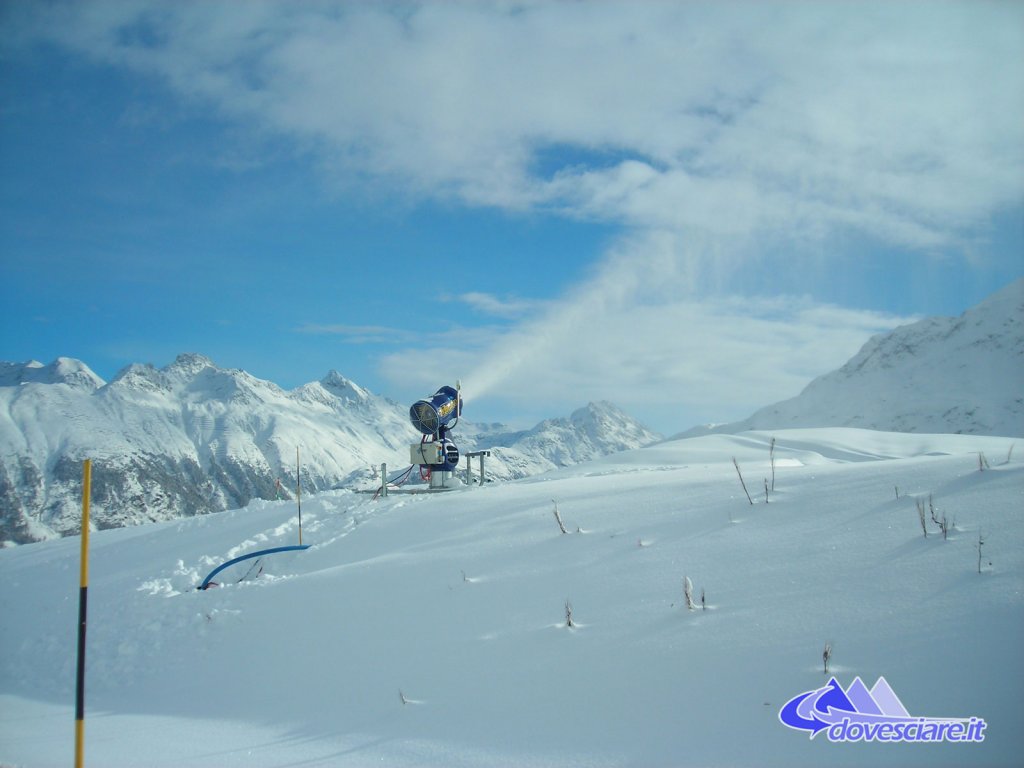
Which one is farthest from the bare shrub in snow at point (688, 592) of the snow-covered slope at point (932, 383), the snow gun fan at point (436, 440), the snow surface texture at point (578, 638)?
the snow-covered slope at point (932, 383)

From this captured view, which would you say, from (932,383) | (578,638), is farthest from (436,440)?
(932,383)

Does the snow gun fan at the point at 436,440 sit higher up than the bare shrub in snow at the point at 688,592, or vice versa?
the snow gun fan at the point at 436,440

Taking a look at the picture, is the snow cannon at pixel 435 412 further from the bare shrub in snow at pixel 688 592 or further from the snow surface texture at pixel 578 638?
the bare shrub in snow at pixel 688 592

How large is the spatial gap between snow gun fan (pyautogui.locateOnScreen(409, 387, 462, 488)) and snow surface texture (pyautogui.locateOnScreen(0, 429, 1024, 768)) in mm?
5961

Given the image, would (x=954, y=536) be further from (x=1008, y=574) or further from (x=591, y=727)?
(x=591, y=727)

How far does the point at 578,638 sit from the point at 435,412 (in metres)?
12.1

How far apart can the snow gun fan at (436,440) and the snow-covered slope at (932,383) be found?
11578 cm

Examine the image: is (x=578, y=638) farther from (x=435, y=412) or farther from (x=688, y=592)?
(x=435, y=412)

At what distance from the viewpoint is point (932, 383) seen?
138m

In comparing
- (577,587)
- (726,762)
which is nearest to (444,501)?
(577,587)

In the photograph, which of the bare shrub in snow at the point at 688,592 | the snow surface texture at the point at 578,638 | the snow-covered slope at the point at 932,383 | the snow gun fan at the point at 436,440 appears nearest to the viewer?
the snow surface texture at the point at 578,638

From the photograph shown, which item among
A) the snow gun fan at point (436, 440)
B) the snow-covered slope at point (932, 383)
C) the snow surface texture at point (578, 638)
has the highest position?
the snow-covered slope at point (932, 383)

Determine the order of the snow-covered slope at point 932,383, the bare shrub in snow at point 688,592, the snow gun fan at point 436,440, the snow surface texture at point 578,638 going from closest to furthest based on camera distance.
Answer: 1. the snow surface texture at point 578,638
2. the bare shrub in snow at point 688,592
3. the snow gun fan at point 436,440
4. the snow-covered slope at point 932,383

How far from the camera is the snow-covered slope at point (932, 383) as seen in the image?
119812 millimetres
